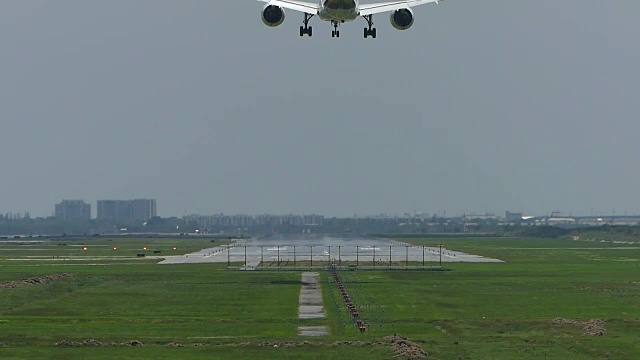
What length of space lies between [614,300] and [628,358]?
1258 inches

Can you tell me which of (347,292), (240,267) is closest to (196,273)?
(240,267)

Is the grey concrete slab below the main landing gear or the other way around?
below

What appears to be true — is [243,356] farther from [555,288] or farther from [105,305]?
[555,288]

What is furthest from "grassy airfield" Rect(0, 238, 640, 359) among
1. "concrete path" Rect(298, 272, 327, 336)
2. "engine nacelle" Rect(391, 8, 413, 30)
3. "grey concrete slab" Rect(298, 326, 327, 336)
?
"engine nacelle" Rect(391, 8, 413, 30)

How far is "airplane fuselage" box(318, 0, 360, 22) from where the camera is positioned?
53.2 metres

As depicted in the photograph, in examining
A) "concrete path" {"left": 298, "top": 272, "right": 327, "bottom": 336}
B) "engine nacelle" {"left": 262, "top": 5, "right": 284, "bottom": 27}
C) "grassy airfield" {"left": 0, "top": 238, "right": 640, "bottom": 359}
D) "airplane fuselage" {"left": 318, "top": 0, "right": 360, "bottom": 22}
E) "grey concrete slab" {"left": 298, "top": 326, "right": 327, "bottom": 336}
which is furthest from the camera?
"concrete path" {"left": 298, "top": 272, "right": 327, "bottom": 336}

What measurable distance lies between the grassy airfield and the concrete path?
31.8 inches

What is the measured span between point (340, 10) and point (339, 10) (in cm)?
7

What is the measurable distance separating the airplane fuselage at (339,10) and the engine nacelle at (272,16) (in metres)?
2.52

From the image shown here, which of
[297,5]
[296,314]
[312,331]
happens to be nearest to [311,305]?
[296,314]

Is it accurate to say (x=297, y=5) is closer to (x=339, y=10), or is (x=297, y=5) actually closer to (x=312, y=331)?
(x=339, y=10)

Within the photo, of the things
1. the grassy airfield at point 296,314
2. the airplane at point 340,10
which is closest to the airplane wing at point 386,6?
the airplane at point 340,10

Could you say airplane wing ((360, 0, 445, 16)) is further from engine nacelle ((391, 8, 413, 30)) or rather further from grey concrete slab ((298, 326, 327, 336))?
grey concrete slab ((298, 326, 327, 336))

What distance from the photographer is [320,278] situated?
111312mm
